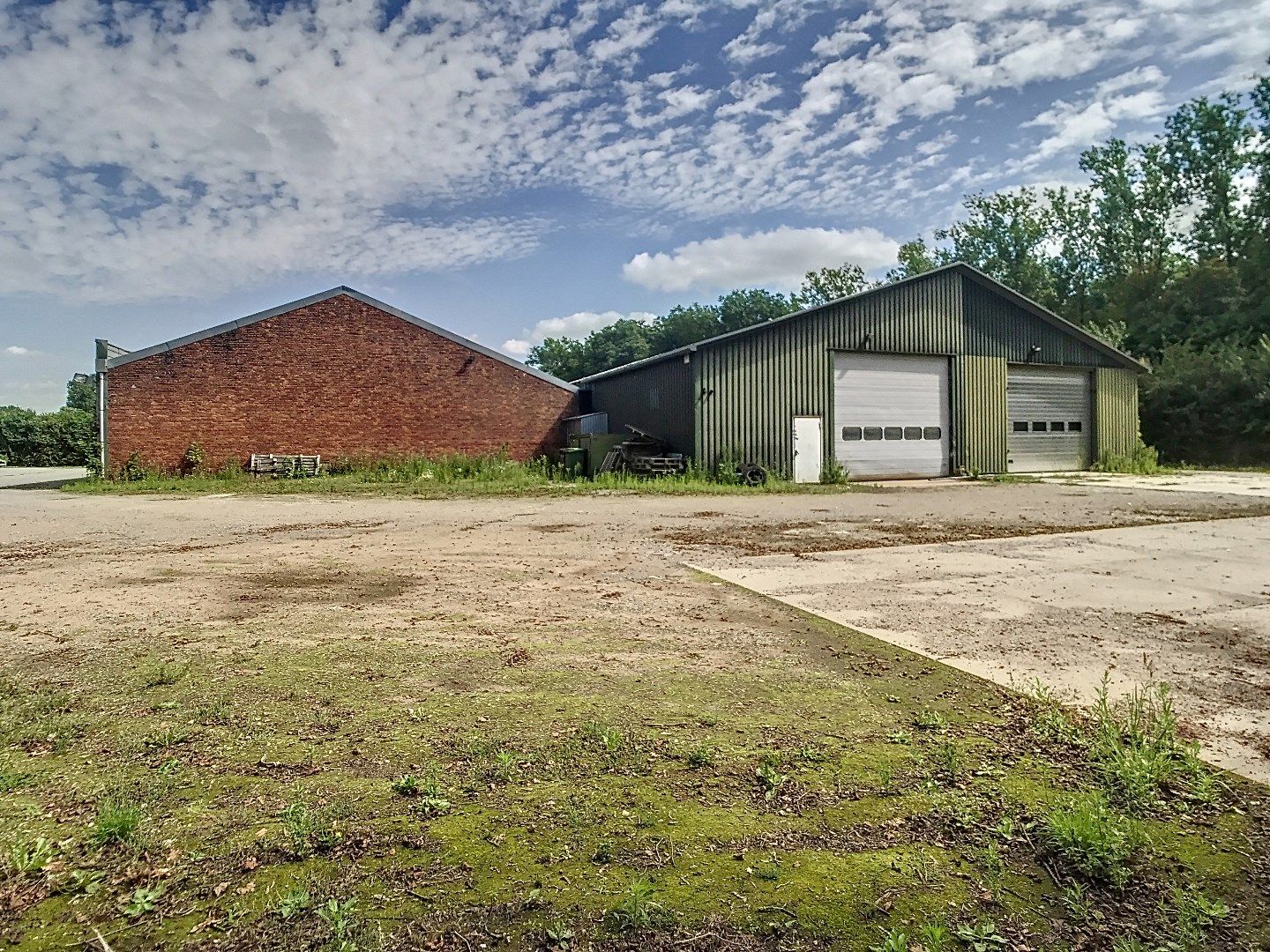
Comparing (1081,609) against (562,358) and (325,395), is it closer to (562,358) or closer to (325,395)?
(325,395)

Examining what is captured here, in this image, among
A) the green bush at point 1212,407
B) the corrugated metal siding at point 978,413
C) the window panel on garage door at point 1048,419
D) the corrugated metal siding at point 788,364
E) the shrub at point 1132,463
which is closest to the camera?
the corrugated metal siding at point 788,364

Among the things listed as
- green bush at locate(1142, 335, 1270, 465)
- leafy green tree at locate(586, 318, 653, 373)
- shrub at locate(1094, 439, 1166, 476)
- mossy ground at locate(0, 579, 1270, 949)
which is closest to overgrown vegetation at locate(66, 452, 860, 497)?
shrub at locate(1094, 439, 1166, 476)

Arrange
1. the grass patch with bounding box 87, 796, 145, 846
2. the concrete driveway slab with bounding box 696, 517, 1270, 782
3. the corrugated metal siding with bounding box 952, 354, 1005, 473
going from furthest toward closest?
the corrugated metal siding with bounding box 952, 354, 1005, 473 < the concrete driveway slab with bounding box 696, 517, 1270, 782 < the grass patch with bounding box 87, 796, 145, 846

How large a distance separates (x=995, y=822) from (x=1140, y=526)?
10.0 m

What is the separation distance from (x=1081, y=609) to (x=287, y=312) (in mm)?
24124

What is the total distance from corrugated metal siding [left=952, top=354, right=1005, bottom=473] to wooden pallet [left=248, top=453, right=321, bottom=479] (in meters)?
20.7

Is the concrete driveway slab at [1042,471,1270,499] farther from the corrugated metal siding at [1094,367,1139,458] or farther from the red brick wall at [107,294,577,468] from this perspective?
the red brick wall at [107,294,577,468]

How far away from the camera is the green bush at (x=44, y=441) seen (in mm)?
42562

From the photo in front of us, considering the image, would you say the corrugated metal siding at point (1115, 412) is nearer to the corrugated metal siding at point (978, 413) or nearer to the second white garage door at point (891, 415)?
the corrugated metal siding at point (978, 413)

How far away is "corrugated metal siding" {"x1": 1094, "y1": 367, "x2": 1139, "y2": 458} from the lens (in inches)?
1041

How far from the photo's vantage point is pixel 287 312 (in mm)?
23750

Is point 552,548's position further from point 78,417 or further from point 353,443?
point 78,417

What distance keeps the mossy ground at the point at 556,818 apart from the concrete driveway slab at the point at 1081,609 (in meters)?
0.69

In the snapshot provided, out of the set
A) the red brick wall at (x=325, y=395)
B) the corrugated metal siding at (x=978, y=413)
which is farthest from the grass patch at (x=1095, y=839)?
the red brick wall at (x=325, y=395)
